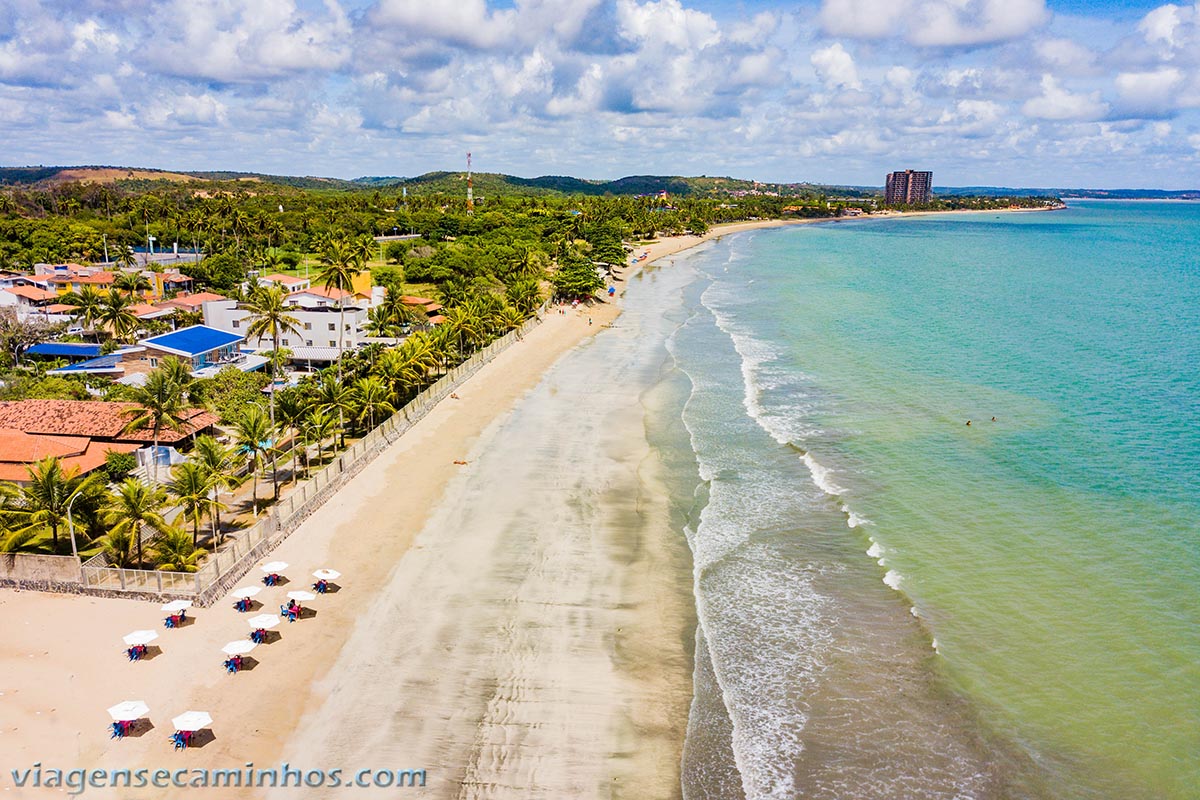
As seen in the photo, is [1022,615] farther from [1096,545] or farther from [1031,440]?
[1031,440]

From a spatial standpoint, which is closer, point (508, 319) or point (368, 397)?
point (368, 397)

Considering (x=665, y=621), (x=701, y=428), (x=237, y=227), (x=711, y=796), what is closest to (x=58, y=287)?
(x=237, y=227)

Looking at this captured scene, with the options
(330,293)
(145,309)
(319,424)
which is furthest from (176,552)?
(145,309)

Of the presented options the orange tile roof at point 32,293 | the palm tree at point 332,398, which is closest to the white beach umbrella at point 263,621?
the palm tree at point 332,398

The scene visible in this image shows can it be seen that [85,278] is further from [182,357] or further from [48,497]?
[48,497]

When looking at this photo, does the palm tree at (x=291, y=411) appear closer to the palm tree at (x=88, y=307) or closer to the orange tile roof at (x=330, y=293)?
the orange tile roof at (x=330, y=293)
